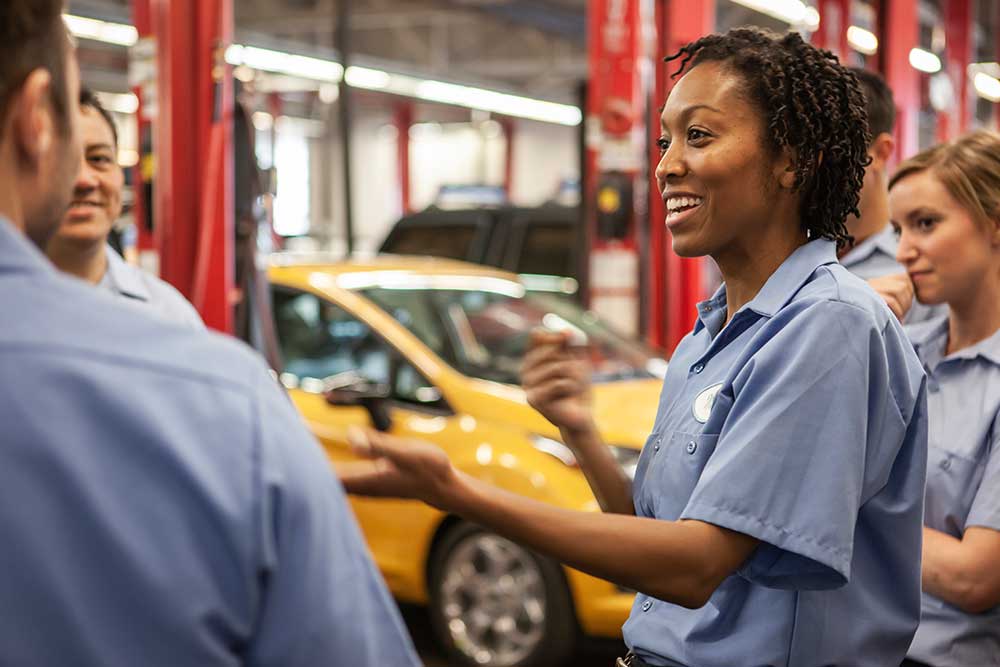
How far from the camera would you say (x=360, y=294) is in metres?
5.69

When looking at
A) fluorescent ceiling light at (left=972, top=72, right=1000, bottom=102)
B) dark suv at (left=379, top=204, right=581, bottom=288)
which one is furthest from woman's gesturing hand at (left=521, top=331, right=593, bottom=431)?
fluorescent ceiling light at (left=972, top=72, right=1000, bottom=102)

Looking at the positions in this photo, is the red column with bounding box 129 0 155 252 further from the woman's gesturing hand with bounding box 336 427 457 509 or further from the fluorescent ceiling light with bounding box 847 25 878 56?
the fluorescent ceiling light with bounding box 847 25 878 56

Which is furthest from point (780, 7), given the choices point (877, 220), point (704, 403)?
point (704, 403)

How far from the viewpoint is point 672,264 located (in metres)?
7.72

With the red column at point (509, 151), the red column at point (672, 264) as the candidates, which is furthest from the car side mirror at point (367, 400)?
the red column at point (509, 151)

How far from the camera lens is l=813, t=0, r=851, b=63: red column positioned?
982cm

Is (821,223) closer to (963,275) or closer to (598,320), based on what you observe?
(963,275)

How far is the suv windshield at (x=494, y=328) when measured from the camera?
18.0ft

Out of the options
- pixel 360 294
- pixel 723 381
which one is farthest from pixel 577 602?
pixel 723 381

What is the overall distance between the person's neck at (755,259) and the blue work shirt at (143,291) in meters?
1.36

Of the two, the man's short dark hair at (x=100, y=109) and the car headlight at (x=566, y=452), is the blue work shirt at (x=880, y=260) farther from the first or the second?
the car headlight at (x=566, y=452)

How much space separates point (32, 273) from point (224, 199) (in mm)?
4787

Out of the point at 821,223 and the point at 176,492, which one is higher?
the point at 821,223

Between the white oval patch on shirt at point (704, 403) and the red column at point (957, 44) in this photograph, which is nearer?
the white oval patch on shirt at point (704, 403)
